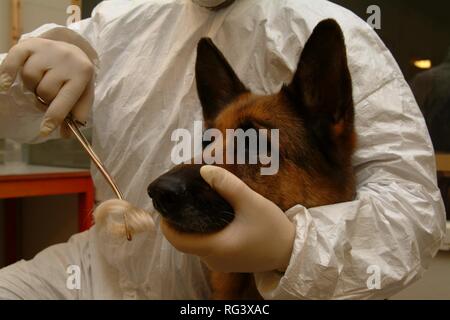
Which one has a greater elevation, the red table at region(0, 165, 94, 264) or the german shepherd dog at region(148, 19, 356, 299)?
the german shepherd dog at region(148, 19, 356, 299)

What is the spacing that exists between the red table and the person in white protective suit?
0.07m

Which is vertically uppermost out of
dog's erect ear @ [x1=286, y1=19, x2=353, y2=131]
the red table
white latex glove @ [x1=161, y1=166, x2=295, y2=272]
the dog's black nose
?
dog's erect ear @ [x1=286, y1=19, x2=353, y2=131]

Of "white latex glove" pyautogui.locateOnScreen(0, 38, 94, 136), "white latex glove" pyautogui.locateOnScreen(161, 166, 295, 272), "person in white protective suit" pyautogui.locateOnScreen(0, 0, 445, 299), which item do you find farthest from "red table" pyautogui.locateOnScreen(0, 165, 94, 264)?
"white latex glove" pyautogui.locateOnScreen(161, 166, 295, 272)

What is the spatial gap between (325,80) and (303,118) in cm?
7

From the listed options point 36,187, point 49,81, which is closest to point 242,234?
point 49,81

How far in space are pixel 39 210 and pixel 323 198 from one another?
22.4 inches

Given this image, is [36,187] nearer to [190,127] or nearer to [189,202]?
[190,127]

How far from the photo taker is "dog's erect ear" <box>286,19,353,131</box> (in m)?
0.60

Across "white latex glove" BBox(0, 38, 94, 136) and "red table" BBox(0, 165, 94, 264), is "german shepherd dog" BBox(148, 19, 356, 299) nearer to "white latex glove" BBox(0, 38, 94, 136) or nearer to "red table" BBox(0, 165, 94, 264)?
"white latex glove" BBox(0, 38, 94, 136)

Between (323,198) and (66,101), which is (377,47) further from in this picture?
(66,101)

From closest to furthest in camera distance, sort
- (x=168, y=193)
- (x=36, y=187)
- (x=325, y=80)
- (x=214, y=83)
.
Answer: (x=168, y=193) → (x=325, y=80) → (x=214, y=83) → (x=36, y=187)

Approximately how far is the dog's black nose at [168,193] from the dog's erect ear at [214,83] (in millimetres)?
265

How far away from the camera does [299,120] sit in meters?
0.69

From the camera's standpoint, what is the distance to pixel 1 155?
1.03 metres
